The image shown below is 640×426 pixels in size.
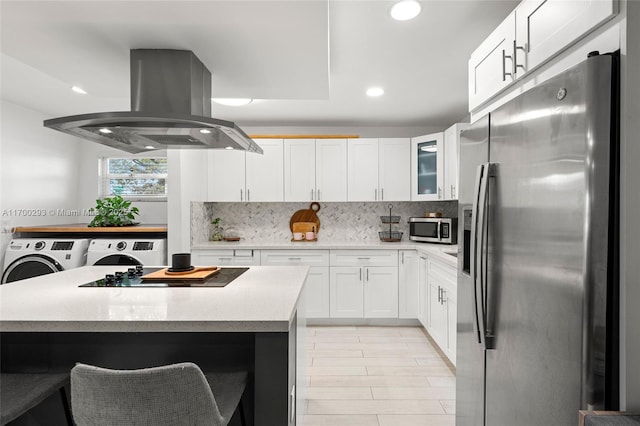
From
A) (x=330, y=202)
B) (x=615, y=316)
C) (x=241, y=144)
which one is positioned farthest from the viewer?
(x=330, y=202)

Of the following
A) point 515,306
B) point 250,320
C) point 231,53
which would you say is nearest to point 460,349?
point 515,306

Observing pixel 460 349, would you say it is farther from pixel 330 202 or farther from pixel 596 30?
pixel 330 202

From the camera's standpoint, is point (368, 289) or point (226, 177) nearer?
point (368, 289)

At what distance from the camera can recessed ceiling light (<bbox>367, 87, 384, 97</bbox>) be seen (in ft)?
11.1

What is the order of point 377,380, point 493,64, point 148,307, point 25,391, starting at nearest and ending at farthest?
point 25,391, point 148,307, point 493,64, point 377,380

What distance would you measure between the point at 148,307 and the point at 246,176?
3097 mm

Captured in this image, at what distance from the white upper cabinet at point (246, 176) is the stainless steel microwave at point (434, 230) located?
1539 mm

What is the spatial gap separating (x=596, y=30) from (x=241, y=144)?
1.63 m

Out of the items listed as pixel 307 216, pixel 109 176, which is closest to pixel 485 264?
pixel 307 216

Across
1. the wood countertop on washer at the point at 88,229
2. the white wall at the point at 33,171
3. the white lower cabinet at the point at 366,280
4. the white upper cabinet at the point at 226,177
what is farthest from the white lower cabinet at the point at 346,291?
the white wall at the point at 33,171

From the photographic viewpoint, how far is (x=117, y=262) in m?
3.89

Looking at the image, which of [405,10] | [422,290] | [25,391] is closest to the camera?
[25,391]

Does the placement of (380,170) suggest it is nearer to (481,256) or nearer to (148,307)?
(481,256)

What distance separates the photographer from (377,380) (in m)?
2.84
